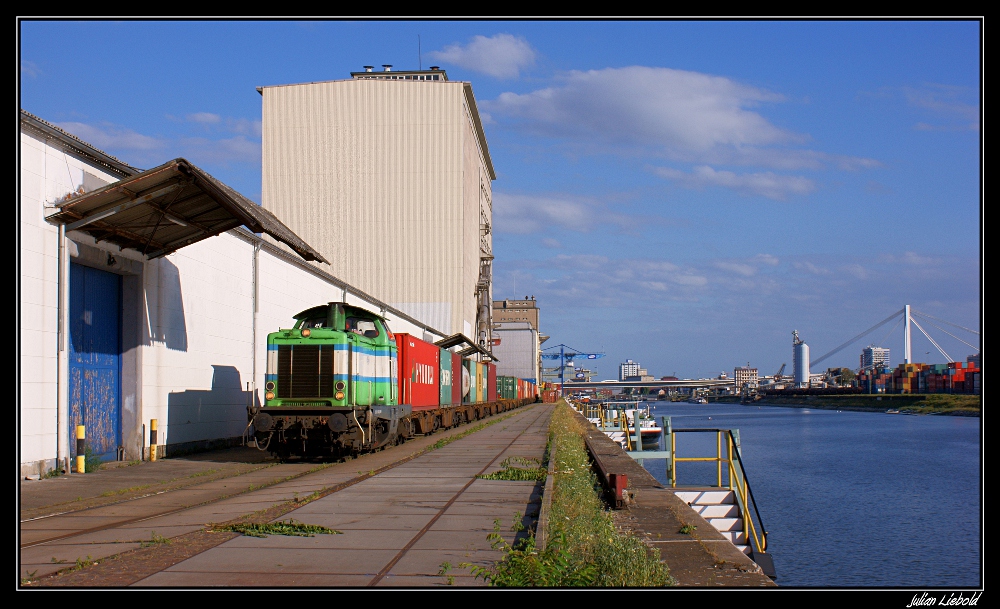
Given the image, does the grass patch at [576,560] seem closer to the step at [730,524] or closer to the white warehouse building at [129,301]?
the white warehouse building at [129,301]

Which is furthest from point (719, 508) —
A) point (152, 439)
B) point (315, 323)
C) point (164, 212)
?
point (164, 212)

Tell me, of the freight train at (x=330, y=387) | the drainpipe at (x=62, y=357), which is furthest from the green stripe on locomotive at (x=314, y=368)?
the drainpipe at (x=62, y=357)

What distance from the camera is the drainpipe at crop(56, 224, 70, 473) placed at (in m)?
14.4

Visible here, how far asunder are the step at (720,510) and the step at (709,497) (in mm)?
79

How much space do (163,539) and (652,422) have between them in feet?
182

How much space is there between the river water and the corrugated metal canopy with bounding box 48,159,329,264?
12609mm

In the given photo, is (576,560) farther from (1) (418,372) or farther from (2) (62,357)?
(1) (418,372)

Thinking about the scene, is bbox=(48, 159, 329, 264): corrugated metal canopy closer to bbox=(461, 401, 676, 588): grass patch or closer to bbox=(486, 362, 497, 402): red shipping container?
bbox=(461, 401, 676, 588): grass patch

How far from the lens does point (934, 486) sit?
1428 inches

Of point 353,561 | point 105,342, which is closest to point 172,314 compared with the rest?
point 105,342

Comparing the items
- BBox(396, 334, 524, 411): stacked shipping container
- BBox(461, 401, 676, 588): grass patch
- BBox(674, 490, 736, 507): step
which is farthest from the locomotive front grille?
BBox(461, 401, 676, 588): grass patch

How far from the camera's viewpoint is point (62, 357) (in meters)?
14.5
